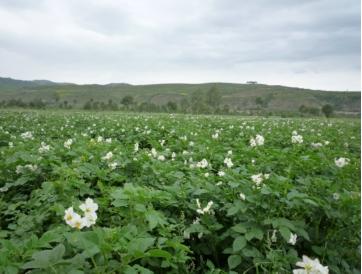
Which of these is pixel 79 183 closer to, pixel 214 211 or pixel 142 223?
pixel 142 223

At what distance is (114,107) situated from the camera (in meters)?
48.7

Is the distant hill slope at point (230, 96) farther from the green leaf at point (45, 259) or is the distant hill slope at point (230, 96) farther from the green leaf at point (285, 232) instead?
the green leaf at point (45, 259)

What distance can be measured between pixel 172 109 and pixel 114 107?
8.44 m

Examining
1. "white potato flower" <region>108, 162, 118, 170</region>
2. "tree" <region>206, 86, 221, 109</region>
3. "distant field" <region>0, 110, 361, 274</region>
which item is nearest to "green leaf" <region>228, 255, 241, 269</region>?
"distant field" <region>0, 110, 361, 274</region>

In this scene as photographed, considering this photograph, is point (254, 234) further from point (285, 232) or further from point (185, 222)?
point (185, 222)

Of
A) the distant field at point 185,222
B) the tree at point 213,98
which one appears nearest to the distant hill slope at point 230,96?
the tree at point 213,98

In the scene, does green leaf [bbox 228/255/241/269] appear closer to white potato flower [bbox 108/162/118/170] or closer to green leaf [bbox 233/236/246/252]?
green leaf [bbox 233/236/246/252]

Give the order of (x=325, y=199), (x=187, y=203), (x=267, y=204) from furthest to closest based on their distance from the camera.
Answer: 1. (x=187, y=203)
2. (x=325, y=199)
3. (x=267, y=204)

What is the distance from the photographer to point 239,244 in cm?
226

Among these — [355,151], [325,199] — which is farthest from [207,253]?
[355,151]

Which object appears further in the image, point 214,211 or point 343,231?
point 214,211

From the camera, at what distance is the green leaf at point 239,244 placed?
2236 mm

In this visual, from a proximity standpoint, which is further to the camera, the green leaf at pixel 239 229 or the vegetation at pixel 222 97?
the vegetation at pixel 222 97

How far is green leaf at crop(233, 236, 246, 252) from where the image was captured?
2.24 metres
